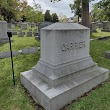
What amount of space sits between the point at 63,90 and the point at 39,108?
710 mm

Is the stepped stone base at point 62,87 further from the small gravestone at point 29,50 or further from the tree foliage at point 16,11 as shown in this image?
the tree foliage at point 16,11

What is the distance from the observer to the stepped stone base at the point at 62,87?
10.4 ft

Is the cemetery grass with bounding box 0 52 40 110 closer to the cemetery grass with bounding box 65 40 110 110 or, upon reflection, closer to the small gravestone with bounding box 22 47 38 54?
the cemetery grass with bounding box 65 40 110 110

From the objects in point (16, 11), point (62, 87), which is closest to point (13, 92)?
point (62, 87)

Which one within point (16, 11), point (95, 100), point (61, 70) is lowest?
point (95, 100)

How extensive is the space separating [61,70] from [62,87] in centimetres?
45

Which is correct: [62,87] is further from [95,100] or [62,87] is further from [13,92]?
[13,92]

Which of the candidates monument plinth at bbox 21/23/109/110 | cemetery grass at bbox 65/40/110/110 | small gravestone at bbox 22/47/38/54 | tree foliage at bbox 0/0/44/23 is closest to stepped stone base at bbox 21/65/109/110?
monument plinth at bbox 21/23/109/110

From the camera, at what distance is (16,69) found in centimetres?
528

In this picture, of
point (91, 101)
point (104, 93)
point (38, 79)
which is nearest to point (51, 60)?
point (38, 79)

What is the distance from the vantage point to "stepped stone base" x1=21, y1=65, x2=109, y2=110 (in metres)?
3.16

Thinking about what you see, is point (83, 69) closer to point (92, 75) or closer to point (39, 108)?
point (92, 75)

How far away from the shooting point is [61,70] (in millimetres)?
3633

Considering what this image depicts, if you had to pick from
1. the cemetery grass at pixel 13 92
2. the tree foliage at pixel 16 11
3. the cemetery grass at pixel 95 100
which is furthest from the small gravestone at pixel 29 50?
the tree foliage at pixel 16 11
